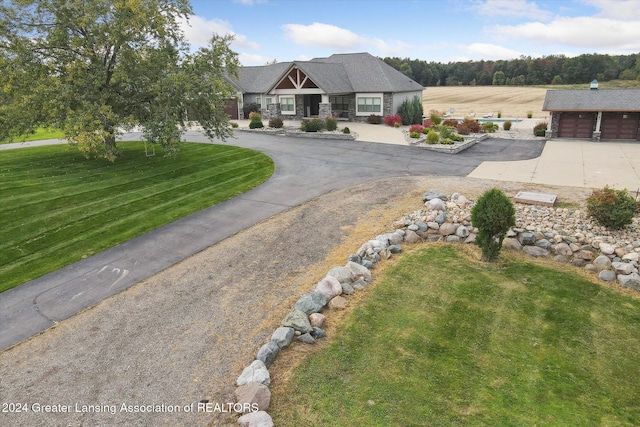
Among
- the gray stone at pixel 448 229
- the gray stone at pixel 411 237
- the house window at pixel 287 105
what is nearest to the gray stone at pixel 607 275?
the gray stone at pixel 448 229

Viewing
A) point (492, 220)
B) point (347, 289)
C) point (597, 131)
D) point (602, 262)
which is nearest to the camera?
point (347, 289)

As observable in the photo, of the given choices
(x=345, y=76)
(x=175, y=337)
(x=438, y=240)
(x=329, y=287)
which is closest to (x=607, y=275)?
(x=438, y=240)

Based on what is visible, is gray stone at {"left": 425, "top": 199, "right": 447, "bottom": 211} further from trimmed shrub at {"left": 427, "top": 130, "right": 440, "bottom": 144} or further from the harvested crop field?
the harvested crop field

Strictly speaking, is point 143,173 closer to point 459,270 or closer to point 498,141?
point 459,270

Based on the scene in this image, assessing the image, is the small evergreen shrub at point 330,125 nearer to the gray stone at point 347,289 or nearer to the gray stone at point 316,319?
the gray stone at point 347,289

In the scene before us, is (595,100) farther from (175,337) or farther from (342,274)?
(175,337)

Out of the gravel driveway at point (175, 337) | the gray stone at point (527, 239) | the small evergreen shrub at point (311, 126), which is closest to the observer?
the gravel driveway at point (175, 337)

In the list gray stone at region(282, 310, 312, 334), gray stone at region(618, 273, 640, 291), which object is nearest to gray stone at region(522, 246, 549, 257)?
gray stone at region(618, 273, 640, 291)
